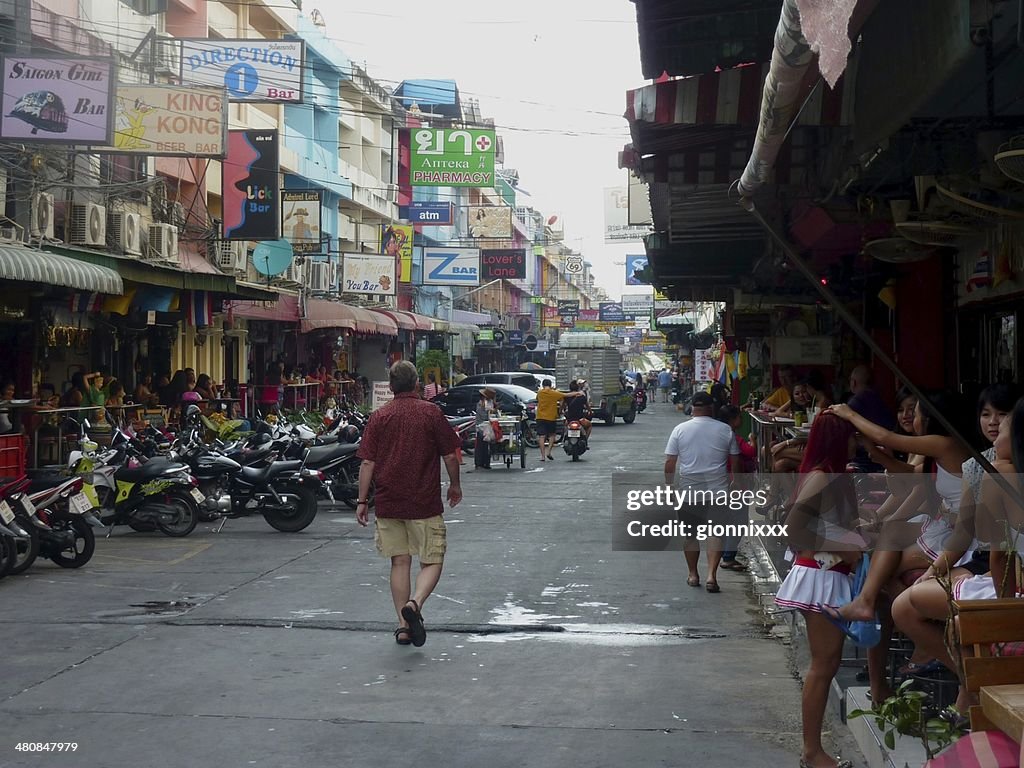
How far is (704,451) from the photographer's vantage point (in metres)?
10.4

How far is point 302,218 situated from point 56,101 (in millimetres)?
11774

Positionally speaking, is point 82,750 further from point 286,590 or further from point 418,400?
point 286,590

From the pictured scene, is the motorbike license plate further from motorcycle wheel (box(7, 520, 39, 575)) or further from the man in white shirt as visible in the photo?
the man in white shirt

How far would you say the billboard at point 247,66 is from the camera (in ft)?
70.4

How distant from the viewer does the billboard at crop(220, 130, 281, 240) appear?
24.3 m

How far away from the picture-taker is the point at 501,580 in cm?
1062

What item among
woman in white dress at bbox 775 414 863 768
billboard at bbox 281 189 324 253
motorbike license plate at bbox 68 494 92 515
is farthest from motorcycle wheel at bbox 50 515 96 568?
billboard at bbox 281 189 324 253

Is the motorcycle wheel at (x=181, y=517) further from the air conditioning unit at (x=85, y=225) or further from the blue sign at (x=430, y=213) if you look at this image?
the blue sign at (x=430, y=213)

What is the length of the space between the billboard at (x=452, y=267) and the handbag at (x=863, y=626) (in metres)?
36.3

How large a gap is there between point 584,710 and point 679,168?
3895mm

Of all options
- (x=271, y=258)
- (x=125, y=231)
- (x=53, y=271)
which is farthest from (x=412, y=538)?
(x=271, y=258)

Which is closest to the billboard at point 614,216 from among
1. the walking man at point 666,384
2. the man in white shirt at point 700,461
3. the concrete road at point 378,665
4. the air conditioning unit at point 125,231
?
the walking man at point 666,384

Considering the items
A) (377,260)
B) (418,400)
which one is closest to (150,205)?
(377,260)

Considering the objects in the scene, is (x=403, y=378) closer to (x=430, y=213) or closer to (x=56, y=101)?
(x=56, y=101)
